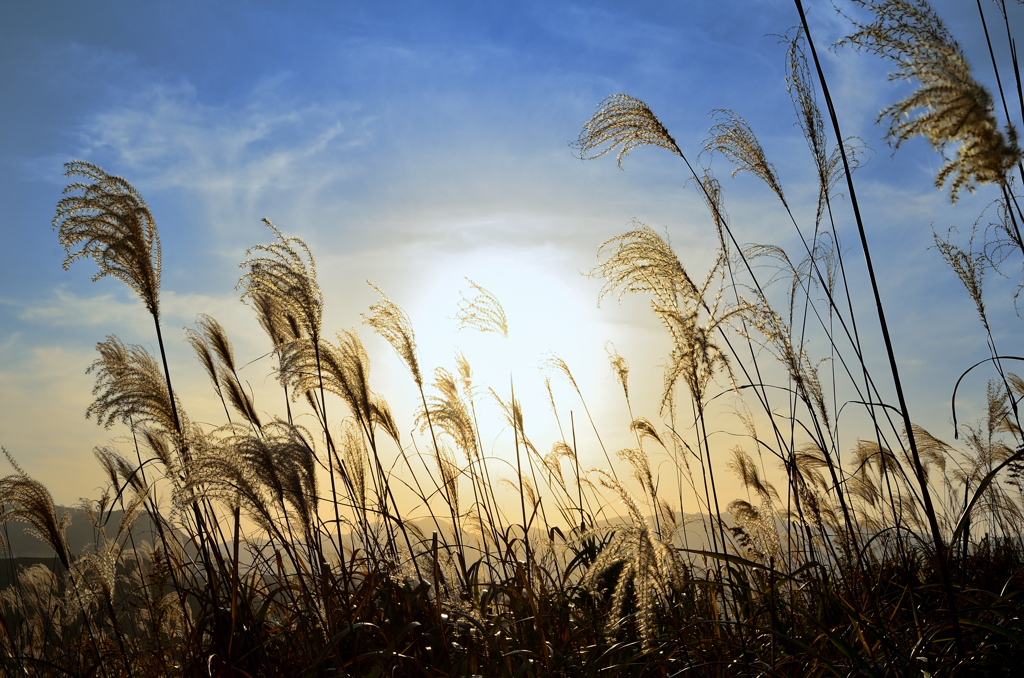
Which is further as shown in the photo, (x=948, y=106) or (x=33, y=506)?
(x=33, y=506)

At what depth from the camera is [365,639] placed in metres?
2.39

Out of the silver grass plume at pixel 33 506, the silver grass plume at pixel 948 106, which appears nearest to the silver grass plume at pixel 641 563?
the silver grass plume at pixel 948 106

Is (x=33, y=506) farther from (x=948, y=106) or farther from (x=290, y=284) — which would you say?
(x=948, y=106)

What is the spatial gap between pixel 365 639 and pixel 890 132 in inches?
95.0

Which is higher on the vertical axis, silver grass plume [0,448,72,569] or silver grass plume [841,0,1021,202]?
silver grass plume [841,0,1021,202]

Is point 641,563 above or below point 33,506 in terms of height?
below

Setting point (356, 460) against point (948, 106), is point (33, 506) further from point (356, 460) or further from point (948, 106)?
point (948, 106)

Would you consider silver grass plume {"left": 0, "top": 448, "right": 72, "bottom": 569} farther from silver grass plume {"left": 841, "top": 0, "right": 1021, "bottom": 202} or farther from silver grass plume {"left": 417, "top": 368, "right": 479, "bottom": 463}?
silver grass plume {"left": 841, "top": 0, "right": 1021, "bottom": 202}

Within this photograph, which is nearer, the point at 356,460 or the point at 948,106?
the point at 948,106

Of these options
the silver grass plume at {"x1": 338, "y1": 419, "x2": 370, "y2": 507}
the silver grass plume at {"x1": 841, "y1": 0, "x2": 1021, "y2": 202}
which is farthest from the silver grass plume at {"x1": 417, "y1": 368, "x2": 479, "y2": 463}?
the silver grass plume at {"x1": 841, "y1": 0, "x2": 1021, "y2": 202}

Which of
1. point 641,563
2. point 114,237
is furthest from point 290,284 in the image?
point 641,563

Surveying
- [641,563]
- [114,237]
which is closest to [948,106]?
[641,563]

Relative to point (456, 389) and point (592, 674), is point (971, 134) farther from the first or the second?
point (456, 389)

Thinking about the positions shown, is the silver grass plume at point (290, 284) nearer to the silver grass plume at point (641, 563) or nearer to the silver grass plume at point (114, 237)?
the silver grass plume at point (114, 237)
